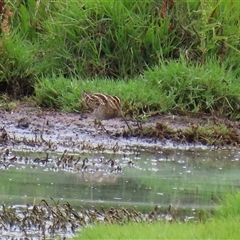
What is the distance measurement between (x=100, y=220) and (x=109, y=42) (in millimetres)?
5336

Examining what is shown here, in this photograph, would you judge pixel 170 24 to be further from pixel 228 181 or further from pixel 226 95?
pixel 228 181

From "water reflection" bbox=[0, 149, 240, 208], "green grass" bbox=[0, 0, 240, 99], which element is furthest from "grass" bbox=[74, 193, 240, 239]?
"green grass" bbox=[0, 0, 240, 99]

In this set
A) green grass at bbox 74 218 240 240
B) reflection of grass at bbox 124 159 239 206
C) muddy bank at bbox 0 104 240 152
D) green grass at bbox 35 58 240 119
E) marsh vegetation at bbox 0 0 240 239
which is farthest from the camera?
green grass at bbox 35 58 240 119

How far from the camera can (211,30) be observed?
1085cm

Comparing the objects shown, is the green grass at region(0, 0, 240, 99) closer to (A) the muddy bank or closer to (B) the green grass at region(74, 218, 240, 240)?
(A) the muddy bank

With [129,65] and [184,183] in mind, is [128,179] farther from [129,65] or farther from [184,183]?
[129,65]

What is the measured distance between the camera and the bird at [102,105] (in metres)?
9.44

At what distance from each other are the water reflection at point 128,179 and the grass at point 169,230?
1169mm

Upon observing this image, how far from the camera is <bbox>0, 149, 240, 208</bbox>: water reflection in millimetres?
6711

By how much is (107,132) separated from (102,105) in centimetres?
33

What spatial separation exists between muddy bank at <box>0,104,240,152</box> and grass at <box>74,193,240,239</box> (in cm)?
323

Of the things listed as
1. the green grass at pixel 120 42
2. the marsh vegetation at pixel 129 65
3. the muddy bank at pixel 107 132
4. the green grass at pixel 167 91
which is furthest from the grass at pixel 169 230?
the green grass at pixel 120 42

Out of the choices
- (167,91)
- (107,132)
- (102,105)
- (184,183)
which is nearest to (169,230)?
(184,183)

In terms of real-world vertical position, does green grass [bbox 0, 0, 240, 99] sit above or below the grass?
below
